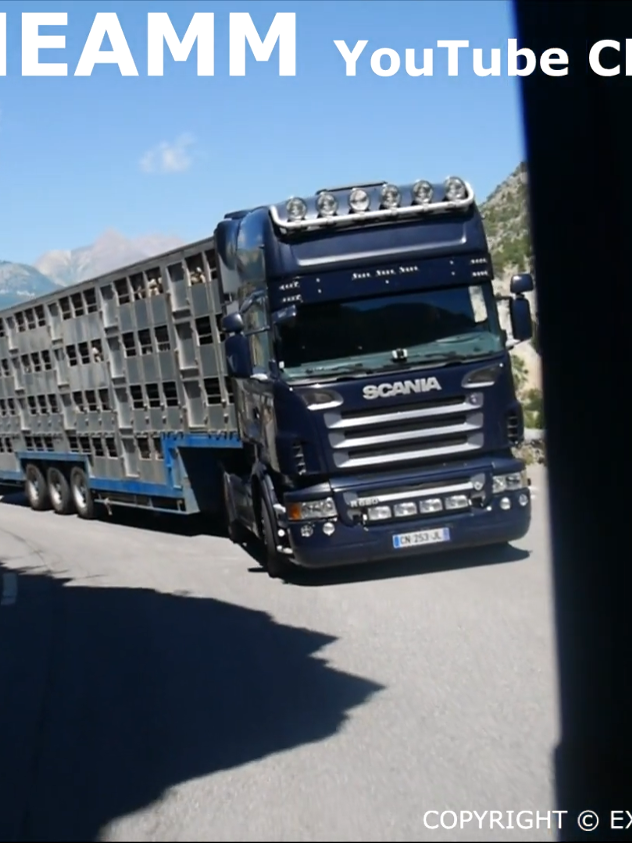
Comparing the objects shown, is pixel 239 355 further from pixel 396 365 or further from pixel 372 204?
pixel 372 204

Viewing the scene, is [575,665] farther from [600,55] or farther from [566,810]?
[600,55]

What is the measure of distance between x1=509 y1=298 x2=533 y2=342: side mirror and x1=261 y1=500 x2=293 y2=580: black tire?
9.77ft

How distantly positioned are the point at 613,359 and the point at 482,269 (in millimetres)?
6811

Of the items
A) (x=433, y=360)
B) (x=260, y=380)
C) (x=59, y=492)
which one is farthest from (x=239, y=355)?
(x=59, y=492)

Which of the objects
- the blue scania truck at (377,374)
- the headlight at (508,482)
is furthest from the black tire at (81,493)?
the headlight at (508,482)

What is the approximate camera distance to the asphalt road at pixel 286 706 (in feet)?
18.2

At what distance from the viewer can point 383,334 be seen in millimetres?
11320

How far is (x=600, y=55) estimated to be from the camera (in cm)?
506

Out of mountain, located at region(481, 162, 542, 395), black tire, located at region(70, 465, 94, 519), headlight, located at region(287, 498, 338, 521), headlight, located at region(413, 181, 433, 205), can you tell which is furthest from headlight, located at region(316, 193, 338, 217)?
mountain, located at region(481, 162, 542, 395)

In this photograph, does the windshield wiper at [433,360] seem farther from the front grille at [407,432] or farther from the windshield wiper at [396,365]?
the front grille at [407,432]

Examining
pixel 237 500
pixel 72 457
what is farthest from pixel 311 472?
pixel 72 457

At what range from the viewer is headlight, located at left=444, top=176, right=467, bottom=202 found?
11594mm

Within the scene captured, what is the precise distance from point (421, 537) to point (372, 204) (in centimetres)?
319

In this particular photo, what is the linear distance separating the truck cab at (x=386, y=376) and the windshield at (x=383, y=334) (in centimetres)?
1
